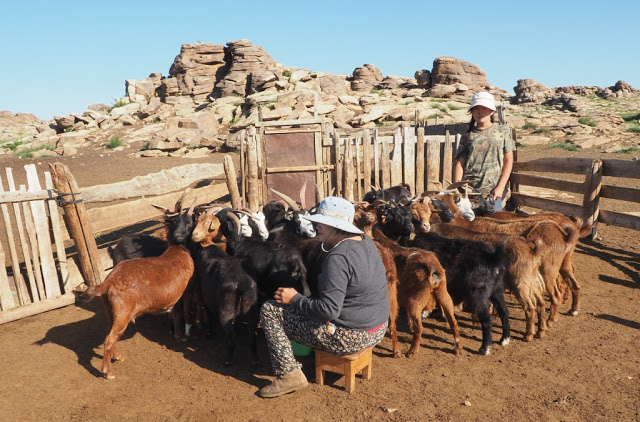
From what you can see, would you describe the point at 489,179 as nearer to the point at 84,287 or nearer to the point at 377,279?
the point at 377,279

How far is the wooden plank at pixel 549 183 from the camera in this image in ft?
30.8

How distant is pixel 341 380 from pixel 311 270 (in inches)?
61.0

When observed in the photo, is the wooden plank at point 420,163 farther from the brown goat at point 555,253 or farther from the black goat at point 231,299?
the black goat at point 231,299

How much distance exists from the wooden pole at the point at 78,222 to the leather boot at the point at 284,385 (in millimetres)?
3682

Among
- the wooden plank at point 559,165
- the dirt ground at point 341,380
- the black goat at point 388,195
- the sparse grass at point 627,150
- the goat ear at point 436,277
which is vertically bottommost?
the dirt ground at point 341,380

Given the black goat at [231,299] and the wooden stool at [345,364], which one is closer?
the wooden stool at [345,364]

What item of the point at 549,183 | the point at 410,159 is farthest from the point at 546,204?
the point at 410,159

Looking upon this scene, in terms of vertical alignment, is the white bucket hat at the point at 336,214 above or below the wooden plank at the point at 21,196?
above

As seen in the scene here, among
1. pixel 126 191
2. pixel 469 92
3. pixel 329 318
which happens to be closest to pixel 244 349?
pixel 329 318

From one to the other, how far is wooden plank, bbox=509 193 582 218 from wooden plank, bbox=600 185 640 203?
58 cm

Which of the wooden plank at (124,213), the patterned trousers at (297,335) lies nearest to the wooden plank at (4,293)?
the wooden plank at (124,213)

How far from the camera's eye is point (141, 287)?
5.00 metres

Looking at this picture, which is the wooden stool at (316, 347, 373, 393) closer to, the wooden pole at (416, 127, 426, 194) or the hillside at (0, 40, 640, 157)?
the wooden pole at (416, 127, 426, 194)

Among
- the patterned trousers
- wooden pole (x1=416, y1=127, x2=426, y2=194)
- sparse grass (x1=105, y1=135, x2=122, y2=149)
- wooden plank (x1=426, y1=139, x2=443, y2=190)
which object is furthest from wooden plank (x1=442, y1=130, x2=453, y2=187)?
sparse grass (x1=105, y1=135, x2=122, y2=149)
